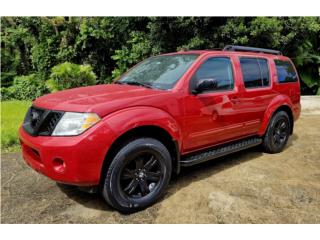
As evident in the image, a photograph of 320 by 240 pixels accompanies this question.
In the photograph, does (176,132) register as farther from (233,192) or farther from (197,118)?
(233,192)

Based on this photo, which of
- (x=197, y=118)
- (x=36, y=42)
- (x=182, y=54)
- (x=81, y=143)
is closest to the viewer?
(x=81, y=143)

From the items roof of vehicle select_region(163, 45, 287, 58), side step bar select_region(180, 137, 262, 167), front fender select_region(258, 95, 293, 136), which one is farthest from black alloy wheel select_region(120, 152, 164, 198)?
front fender select_region(258, 95, 293, 136)

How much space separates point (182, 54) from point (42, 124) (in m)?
2.25

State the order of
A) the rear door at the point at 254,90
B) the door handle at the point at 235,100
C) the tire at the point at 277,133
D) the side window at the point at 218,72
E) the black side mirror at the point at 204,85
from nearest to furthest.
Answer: the black side mirror at the point at 204,85 → the side window at the point at 218,72 → the door handle at the point at 235,100 → the rear door at the point at 254,90 → the tire at the point at 277,133

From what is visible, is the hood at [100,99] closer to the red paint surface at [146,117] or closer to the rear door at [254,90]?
the red paint surface at [146,117]

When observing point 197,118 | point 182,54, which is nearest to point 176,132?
point 197,118

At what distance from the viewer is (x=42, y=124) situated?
3.23 m

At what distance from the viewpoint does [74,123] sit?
3045 millimetres

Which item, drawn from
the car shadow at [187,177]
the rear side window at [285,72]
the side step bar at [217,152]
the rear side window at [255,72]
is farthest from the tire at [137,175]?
the rear side window at [285,72]

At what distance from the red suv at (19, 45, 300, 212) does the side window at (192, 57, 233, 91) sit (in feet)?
0.05

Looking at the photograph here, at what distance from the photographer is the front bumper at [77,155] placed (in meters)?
2.96

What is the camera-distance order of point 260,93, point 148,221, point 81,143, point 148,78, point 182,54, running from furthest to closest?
point 260,93 → point 182,54 → point 148,78 → point 148,221 → point 81,143

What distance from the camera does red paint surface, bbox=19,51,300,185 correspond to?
3004 millimetres

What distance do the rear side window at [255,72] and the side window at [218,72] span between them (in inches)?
13.5
